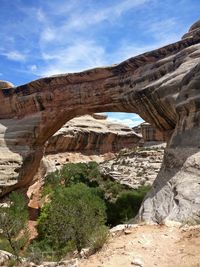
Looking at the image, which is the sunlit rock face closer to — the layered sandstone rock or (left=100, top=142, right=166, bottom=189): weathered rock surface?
(left=100, top=142, right=166, bottom=189): weathered rock surface

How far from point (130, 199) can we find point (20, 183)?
8721 mm

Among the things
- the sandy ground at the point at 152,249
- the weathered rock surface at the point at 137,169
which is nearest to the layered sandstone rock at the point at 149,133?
the weathered rock surface at the point at 137,169

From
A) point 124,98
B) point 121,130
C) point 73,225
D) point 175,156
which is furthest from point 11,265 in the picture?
point 121,130

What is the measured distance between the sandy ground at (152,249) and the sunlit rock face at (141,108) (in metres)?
1.13

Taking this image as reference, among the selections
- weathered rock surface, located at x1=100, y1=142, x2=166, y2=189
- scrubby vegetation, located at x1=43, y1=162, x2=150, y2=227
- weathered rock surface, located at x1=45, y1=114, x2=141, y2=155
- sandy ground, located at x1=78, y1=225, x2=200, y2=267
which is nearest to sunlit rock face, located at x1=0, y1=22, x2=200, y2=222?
sandy ground, located at x1=78, y1=225, x2=200, y2=267

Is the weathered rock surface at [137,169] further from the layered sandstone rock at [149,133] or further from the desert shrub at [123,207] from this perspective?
the layered sandstone rock at [149,133]

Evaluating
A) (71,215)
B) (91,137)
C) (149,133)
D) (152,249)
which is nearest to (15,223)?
(71,215)

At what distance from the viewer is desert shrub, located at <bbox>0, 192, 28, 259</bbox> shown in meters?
14.2

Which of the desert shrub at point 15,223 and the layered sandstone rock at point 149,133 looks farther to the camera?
the layered sandstone rock at point 149,133

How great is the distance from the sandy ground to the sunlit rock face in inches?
44.5

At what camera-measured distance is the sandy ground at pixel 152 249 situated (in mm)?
6201

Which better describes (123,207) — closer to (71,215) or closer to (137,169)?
(71,215)

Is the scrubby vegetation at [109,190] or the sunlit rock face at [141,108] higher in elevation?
the sunlit rock face at [141,108]

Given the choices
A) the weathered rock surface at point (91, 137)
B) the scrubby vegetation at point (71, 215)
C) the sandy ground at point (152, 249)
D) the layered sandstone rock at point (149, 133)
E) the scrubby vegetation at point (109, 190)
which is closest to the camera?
the sandy ground at point (152, 249)
